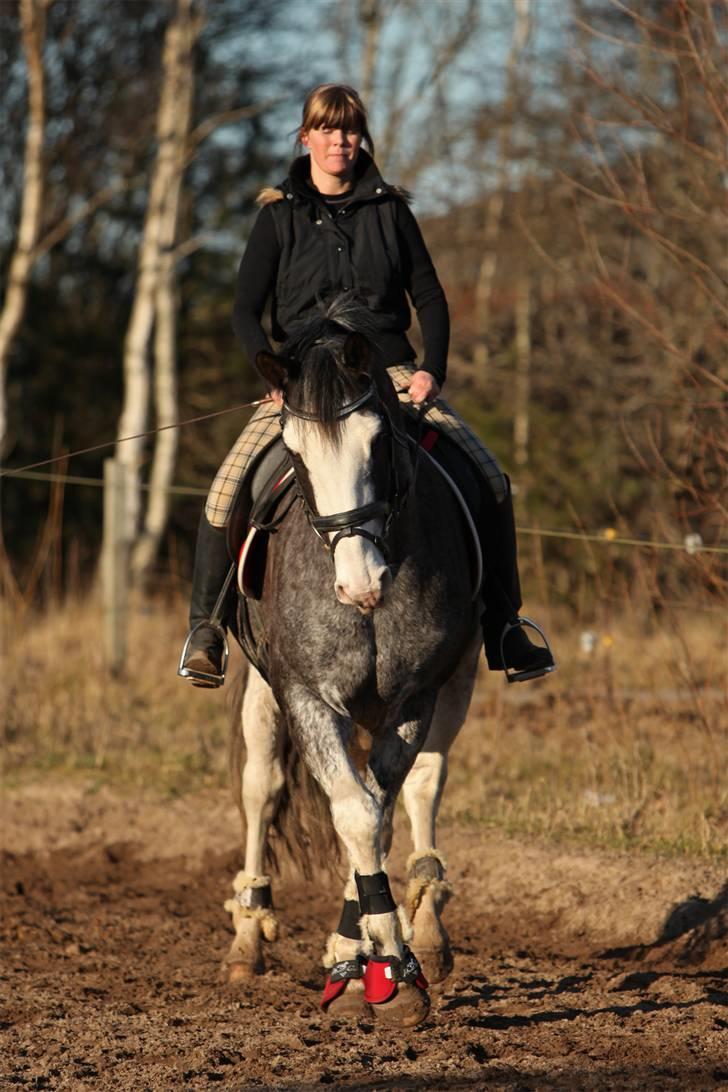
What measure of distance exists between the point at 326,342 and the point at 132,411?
1066cm

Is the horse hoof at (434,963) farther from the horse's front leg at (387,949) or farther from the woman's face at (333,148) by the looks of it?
the woman's face at (333,148)

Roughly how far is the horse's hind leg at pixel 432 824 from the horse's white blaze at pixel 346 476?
1477 mm

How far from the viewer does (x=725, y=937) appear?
577 centimetres

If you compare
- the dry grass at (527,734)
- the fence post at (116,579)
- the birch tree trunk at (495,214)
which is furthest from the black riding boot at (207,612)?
the birch tree trunk at (495,214)

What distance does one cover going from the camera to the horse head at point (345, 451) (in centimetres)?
407

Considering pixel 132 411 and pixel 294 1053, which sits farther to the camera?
pixel 132 411

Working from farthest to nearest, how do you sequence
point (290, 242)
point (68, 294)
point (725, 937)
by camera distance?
point (68, 294)
point (725, 937)
point (290, 242)

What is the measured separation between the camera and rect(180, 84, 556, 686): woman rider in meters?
5.01

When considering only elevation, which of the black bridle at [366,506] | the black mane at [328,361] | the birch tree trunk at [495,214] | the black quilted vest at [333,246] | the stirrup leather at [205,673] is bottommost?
the stirrup leather at [205,673]

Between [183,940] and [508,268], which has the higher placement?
[508,268]

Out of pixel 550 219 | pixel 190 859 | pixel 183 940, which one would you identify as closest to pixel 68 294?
pixel 550 219

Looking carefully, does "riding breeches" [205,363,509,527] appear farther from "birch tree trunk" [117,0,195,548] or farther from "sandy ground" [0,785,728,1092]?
"birch tree trunk" [117,0,195,548]

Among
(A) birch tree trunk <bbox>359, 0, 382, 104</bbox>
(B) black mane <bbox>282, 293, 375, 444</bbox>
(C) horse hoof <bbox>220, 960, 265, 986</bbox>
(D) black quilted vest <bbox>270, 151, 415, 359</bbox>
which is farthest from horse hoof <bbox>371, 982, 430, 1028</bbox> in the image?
(A) birch tree trunk <bbox>359, 0, 382, 104</bbox>

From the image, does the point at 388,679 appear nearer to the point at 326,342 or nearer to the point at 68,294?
the point at 326,342
